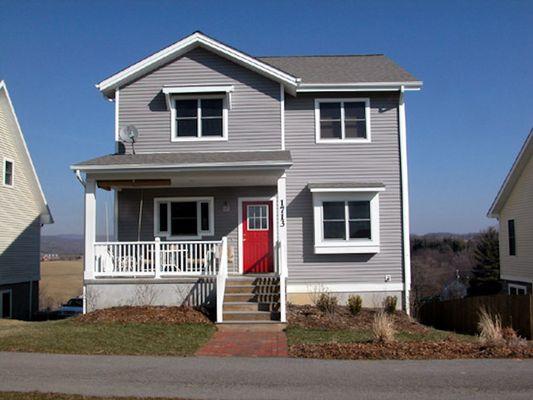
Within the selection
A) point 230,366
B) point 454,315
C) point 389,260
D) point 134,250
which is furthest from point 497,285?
point 230,366

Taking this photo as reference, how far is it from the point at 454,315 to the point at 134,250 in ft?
38.0

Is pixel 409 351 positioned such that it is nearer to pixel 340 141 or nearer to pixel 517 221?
pixel 340 141

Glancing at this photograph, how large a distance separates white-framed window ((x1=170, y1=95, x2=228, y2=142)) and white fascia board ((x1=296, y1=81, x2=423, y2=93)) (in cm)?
248

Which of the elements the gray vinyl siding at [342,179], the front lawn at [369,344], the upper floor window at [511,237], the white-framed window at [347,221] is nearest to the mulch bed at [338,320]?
the front lawn at [369,344]

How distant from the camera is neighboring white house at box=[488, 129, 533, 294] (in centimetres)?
2480

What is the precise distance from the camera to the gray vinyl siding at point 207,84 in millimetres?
18234

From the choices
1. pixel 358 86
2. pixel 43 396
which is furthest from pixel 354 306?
pixel 43 396

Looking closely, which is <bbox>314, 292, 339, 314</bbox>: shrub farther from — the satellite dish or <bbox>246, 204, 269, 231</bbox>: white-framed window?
the satellite dish

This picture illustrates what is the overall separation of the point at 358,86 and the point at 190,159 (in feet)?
18.4

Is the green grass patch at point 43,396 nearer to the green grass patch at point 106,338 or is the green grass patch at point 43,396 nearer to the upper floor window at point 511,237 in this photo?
the green grass patch at point 106,338

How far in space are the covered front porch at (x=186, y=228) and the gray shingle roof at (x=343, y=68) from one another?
3.77 metres

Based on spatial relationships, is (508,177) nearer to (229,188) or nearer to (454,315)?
(454,315)

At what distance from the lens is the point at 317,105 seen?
18.6 meters

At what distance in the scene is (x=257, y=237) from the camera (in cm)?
1845
